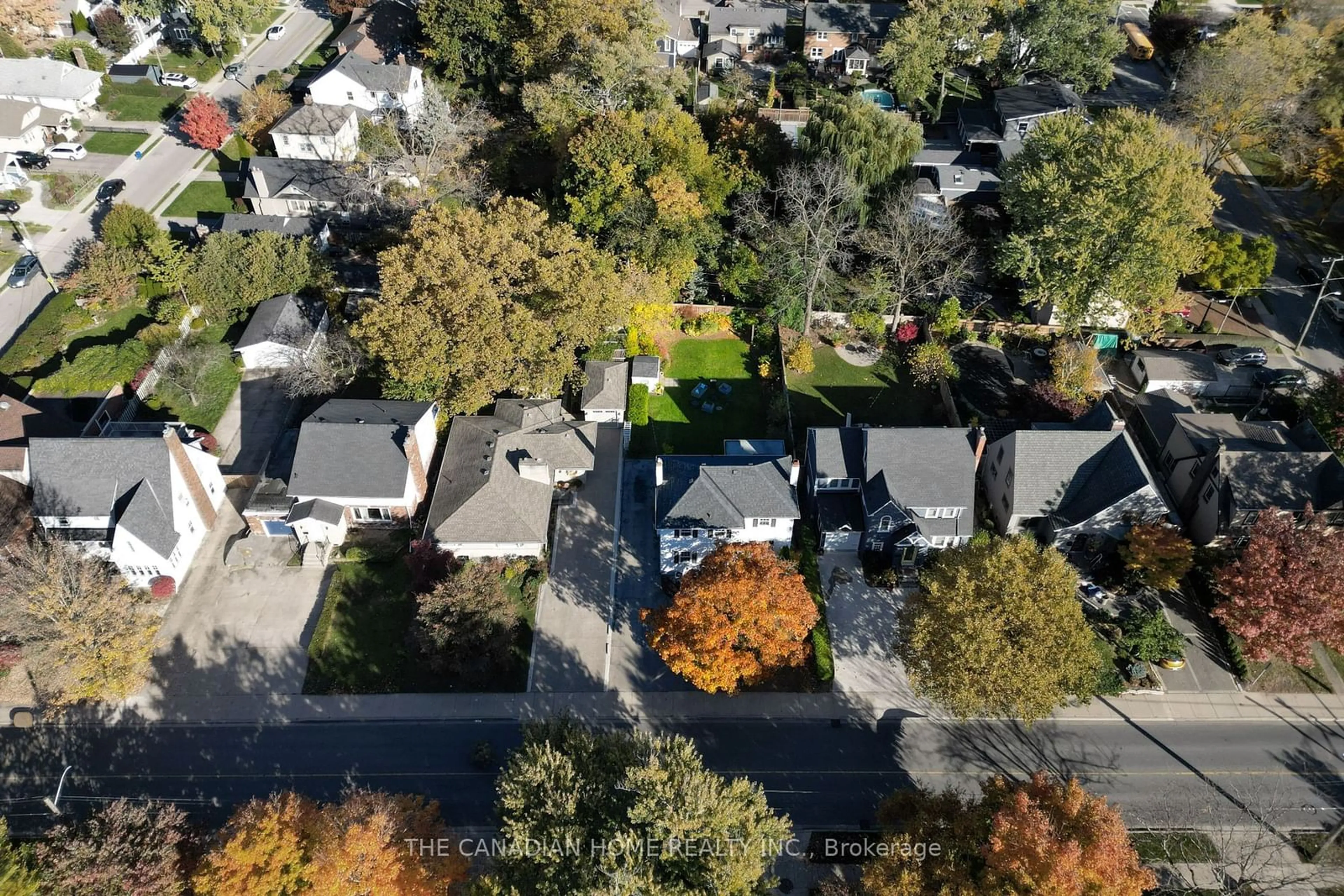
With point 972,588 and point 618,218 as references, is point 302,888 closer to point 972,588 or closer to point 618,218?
point 972,588

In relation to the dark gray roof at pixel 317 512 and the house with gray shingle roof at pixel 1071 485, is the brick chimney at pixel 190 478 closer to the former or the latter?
the dark gray roof at pixel 317 512

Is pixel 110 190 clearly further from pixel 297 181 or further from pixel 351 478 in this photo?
pixel 351 478

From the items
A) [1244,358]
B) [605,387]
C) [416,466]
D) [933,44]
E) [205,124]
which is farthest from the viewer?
[933,44]

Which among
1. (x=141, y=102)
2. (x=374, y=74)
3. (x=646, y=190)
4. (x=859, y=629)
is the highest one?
(x=374, y=74)

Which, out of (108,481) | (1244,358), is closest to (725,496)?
(108,481)

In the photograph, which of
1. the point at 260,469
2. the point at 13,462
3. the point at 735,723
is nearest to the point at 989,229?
the point at 735,723

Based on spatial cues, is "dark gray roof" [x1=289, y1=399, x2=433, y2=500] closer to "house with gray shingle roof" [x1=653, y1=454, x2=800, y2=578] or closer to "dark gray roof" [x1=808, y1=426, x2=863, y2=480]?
"house with gray shingle roof" [x1=653, y1=454, x2=800, y2=578]

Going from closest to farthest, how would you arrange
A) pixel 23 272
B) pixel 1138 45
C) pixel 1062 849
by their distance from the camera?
pixel 1062 849, pixel 23 272, pixel 1138 45
